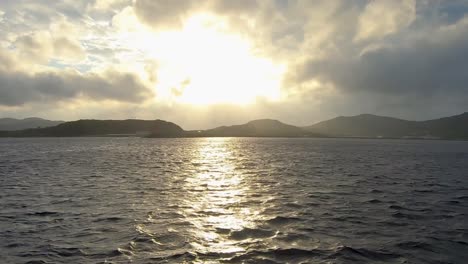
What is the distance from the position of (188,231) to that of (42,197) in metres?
23.8

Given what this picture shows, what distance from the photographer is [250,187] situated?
48.1m

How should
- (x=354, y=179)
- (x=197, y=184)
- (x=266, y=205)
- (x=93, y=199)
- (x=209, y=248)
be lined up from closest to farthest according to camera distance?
1. (x=209, y=248)
2. (x=266, y=205)
3. (x=93, y=199)
4. (x=197, y=184)
5. (x=354, y=179)

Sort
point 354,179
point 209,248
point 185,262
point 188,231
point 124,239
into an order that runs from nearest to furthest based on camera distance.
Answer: point 185,262, point 209,248, point 124,239, point 188,231, point 354,179

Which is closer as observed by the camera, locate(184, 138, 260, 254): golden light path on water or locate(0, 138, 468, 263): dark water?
locate(0, 138, 468, 263): dark water

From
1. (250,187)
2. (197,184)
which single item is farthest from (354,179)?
(197,184)

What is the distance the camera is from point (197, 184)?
5122 centimetres

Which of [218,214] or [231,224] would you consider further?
[218,214]

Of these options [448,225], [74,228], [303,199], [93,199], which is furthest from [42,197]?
[448,225]

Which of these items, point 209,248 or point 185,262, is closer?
point 185,262

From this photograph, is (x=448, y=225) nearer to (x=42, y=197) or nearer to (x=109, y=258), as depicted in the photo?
(x=109, y=258)

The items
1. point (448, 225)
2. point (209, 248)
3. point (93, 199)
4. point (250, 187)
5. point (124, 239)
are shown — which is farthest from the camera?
point (250, 187)

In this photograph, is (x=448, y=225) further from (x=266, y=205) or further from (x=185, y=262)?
(x=185, y=262)

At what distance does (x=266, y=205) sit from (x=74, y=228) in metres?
18.1

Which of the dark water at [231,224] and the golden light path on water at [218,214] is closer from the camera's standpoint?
the dark water at [231,224]
